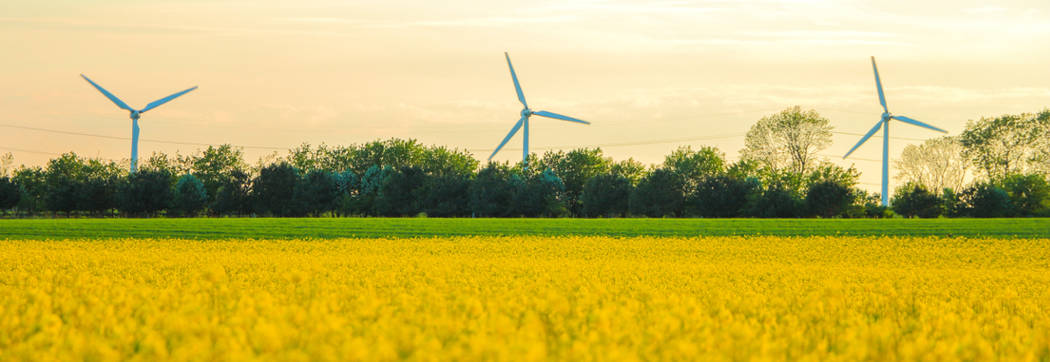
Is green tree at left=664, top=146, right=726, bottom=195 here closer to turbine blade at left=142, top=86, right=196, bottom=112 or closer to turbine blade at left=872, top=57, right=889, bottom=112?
turbine blade at left=872, top=57, right=889, bottom=112

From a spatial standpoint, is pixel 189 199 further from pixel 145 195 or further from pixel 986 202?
pixel 986 202

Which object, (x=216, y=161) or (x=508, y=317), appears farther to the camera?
(x=216, y=161)

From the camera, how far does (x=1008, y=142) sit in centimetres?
11106

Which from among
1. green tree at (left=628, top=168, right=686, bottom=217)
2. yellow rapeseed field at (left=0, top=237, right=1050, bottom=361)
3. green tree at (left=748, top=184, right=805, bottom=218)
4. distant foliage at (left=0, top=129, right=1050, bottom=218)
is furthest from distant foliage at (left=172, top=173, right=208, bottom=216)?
yellow rapeseed field at (left=0, top=237, right=1050, bottom=361)

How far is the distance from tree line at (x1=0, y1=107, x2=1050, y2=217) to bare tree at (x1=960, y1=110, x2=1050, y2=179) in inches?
5.1

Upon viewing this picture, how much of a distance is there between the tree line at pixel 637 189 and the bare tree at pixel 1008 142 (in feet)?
0.42

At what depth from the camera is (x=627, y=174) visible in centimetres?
13138

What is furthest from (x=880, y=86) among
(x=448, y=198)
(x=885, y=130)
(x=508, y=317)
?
(x=508, y=317)

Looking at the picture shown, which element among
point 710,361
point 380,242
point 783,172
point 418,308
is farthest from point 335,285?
A: point 783,172

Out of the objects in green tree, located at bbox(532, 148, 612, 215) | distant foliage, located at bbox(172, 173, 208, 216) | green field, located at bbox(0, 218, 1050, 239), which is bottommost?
green field, located at bbox(0, 218, 1050, 239)

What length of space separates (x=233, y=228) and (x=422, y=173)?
52397 millimetres

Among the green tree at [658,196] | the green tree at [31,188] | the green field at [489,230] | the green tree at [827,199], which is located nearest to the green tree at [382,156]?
the green tree at [31,188]

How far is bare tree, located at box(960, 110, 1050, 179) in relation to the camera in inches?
4306

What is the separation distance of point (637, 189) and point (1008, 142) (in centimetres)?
5185
